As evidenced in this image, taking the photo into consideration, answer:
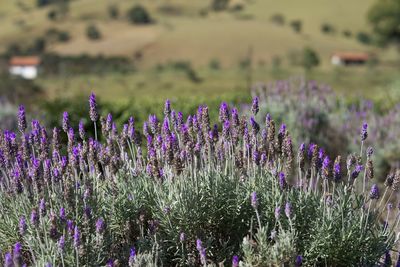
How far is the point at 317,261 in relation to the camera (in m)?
3.36

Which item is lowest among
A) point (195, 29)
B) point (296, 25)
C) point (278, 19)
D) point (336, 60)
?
point (336, 60)

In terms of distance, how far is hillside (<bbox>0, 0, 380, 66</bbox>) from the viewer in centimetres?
7900

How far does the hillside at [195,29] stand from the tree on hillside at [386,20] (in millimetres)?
15431

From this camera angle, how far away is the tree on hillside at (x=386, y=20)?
2224 inches

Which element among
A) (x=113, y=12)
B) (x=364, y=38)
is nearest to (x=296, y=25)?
(x=364, y=38)

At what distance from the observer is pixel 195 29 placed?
88.4 metres

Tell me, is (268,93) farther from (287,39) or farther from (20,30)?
(20,30)

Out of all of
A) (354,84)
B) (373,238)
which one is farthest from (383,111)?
(354,84)

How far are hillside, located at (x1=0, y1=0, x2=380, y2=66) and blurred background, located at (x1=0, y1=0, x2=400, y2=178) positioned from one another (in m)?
0.21

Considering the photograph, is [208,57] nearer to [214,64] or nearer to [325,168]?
[214,64]

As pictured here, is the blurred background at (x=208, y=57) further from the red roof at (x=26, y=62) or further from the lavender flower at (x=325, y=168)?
the lavender flower at (x=325, y=168)

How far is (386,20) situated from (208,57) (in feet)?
86.1

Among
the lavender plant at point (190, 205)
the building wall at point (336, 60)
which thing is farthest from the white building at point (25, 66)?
the lavender plant at point (190, 205)

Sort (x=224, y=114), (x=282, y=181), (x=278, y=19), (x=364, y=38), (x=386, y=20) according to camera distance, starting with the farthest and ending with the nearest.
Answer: (x=278, y=19) → (x=364, y=38) → (x=386, y=20) → (x=224, y=114) → (x=282, y=181)
